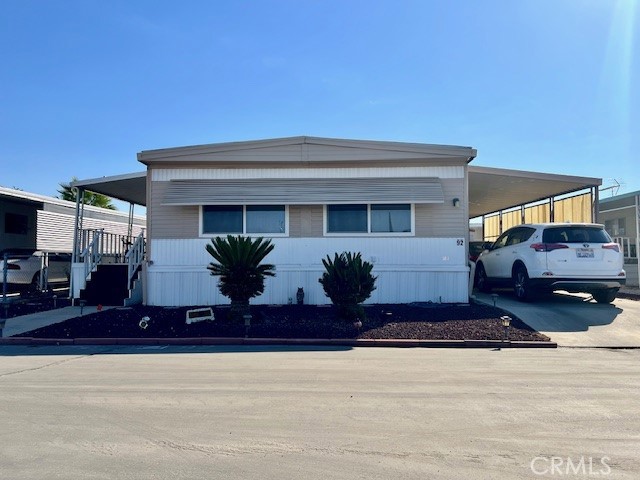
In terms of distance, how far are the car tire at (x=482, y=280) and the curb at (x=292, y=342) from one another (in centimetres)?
550

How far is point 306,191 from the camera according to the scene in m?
11.4

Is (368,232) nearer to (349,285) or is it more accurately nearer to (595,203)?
(349,285)

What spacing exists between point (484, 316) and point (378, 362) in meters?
3.78

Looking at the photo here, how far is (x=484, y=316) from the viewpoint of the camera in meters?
9.81

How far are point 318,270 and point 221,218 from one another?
2757mm

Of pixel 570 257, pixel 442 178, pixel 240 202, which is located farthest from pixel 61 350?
pixel 570 257

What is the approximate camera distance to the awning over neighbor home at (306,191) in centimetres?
1129

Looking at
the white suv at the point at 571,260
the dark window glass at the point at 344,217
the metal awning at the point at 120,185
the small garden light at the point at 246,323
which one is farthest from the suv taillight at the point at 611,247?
the metal awning at the point at 120,185

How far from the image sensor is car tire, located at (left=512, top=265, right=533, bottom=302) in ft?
35.4

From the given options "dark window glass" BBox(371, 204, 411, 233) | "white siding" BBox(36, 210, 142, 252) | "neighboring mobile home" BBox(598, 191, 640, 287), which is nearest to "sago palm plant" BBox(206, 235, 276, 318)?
"dark window glass" BBox(371, 204, 411, 233)

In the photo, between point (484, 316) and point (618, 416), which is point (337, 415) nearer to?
point (618, 416)

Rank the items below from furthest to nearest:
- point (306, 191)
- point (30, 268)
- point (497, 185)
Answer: point (30, 268) → point (497, 185) → point (306, 191)

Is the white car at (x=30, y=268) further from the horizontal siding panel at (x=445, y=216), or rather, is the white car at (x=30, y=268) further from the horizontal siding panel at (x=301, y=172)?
the horizontal siding panel at (x=445, y=216)

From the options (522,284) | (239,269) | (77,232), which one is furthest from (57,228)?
(522,284)
